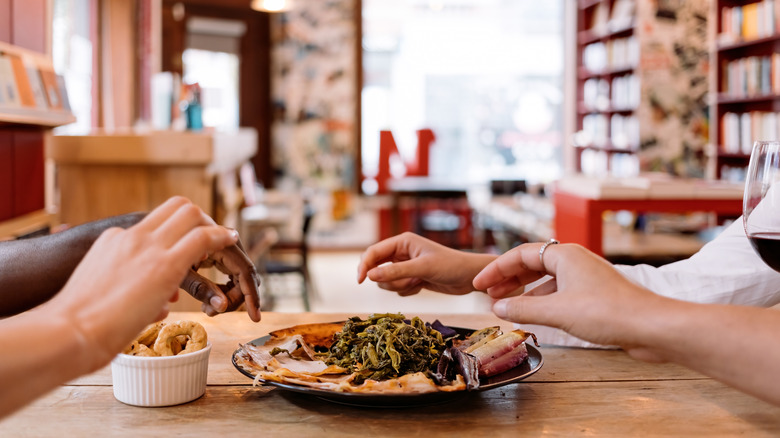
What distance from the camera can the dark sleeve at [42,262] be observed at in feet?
3.97

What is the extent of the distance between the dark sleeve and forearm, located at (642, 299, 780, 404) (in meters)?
0.80

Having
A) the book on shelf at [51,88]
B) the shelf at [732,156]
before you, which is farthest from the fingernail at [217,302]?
the shelf at [732,156]

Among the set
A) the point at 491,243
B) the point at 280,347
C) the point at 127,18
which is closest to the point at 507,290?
the point at 280,347

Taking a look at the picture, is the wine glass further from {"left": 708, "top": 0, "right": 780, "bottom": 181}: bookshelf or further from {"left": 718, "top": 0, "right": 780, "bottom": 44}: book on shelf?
{"left": 718, "top": 0, "right": 780, "bottom": 44}: book on shelf

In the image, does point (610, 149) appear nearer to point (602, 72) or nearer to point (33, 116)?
point (602, 72)

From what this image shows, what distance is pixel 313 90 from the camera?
9188mm

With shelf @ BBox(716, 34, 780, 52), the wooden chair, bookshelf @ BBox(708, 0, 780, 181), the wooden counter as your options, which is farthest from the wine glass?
shelf @ BBox(716, 34, 780, 52)

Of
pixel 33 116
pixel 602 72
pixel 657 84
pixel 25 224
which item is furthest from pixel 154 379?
pixel 602 72

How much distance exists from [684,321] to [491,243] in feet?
26.0

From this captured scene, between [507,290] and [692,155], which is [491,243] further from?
[507,290]

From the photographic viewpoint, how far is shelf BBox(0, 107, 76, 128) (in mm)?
2258

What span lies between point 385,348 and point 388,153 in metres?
8.15

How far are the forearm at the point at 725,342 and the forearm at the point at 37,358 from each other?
63 centimetres

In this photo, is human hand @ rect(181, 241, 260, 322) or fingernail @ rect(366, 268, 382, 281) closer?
human hand @ rect(181, 241, 260, 322)
